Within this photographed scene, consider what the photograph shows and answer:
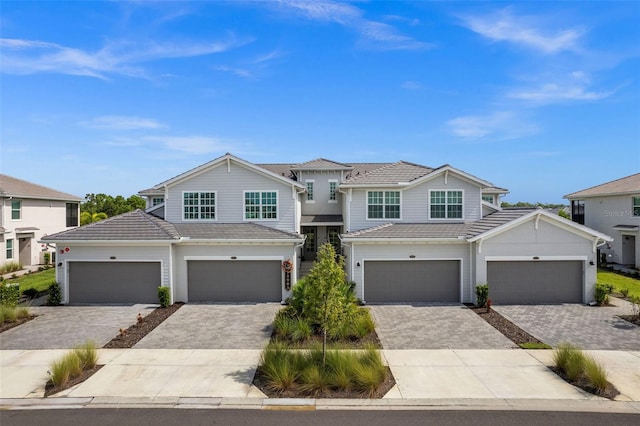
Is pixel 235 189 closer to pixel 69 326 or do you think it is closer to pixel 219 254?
pixel 219 254

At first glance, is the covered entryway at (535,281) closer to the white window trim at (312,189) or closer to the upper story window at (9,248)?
the white window trim at (312,189)

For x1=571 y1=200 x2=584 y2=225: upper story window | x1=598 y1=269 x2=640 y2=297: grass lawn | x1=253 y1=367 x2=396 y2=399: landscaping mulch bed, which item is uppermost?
x1=571 y1=200 x2=584 y2=225: upper story window

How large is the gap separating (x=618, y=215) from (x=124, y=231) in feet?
111

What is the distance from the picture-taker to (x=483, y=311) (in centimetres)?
1588

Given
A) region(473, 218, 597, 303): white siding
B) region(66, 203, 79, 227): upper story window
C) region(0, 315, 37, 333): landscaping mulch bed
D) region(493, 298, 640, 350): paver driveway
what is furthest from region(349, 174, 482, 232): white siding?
region(66, 203, 79, 227): upper story window

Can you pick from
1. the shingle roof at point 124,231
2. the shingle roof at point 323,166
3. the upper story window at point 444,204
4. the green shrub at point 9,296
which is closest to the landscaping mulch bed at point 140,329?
the shingle roof at point 124,231

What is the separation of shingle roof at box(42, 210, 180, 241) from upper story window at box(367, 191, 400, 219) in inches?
394

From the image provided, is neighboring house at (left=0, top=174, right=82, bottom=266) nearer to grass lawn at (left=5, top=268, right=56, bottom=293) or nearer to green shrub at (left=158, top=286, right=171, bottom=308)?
grass lawn at (left=5, top=268, right=56, bottom=293)

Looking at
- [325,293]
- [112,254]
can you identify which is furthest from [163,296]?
[325,293]

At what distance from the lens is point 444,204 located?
19734 mm

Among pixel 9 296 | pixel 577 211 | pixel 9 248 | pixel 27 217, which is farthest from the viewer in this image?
pixel 577 211

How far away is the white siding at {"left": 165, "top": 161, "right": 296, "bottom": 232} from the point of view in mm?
19422

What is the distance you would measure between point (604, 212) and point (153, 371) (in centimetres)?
3391

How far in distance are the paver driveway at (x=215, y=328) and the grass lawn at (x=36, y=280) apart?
1056 cm
